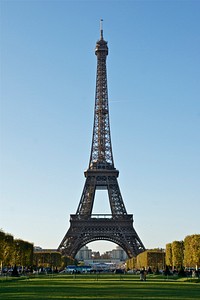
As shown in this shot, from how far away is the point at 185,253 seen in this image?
72.6m

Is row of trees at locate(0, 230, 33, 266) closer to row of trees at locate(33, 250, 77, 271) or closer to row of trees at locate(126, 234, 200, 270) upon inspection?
row of trees at locate(33, 250, 77, 271)

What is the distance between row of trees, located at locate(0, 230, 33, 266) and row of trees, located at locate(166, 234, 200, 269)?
20.3 metres

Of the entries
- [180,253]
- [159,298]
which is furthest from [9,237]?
[159,298]

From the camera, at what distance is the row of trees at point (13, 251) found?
64.8m

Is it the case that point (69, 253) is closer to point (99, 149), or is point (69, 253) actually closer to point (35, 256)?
point (35, 256)

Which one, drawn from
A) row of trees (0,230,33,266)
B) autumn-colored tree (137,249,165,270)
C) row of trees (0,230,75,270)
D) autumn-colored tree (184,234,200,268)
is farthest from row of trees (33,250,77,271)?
autumn-colored tree (184,234,200,268)

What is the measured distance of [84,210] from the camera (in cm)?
9444

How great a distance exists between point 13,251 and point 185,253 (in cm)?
2158

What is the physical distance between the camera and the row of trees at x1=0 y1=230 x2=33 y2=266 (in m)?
64.8

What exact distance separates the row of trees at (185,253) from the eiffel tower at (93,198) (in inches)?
398

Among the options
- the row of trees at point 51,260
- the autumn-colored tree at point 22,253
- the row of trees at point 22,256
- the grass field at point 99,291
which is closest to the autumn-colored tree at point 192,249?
the row of trees at point 22,256

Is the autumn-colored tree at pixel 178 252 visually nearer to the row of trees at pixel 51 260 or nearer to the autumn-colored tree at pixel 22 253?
the row of trees at pixel 51 260

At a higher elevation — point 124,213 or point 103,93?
point 103,93

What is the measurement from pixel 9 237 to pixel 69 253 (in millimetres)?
25868
